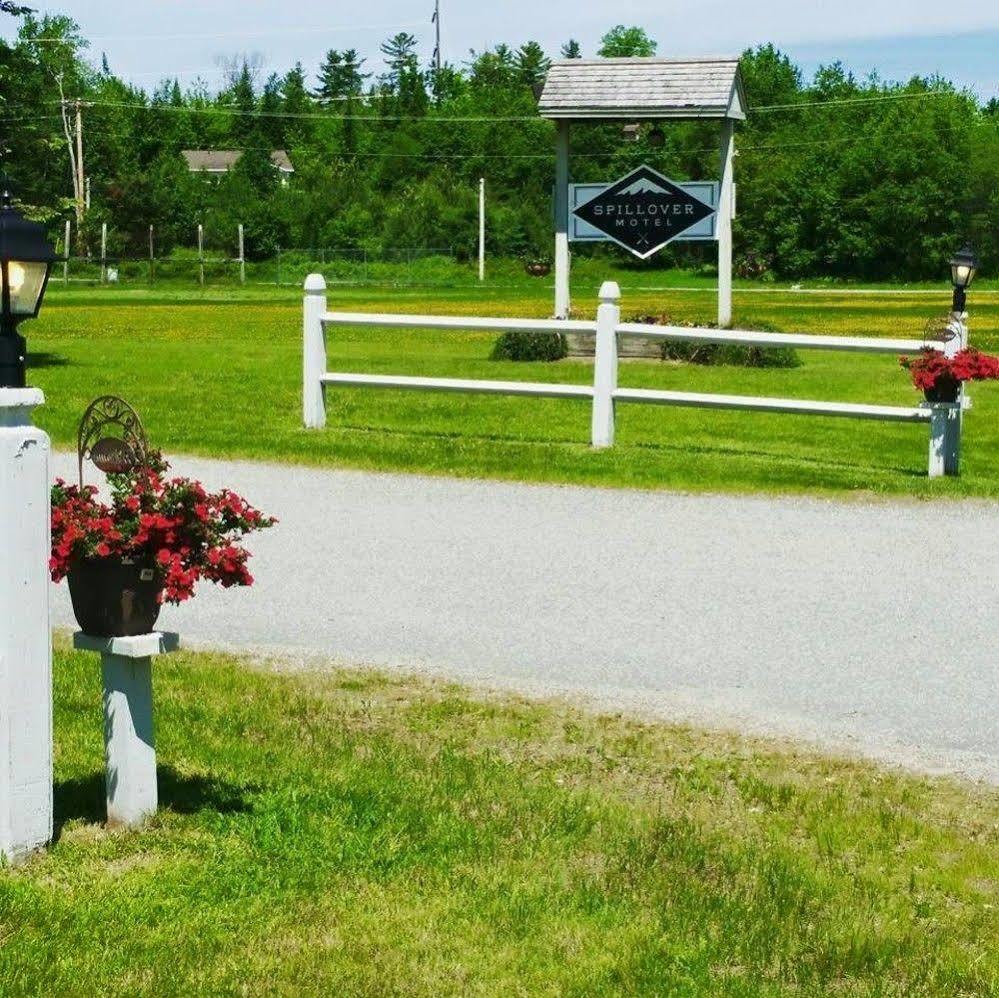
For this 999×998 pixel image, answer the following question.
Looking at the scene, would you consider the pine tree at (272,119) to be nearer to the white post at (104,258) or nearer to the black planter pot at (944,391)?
the white post at (104,258)

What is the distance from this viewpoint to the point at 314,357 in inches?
617

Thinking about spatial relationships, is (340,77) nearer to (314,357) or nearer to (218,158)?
(218,158)

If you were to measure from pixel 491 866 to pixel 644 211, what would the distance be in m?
18.1

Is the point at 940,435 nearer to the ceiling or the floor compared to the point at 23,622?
nearer to the floor

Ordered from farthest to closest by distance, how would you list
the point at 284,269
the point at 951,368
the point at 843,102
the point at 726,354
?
the point at 843,102
the point at 284,269
the point at 726,354
the point at 951,368

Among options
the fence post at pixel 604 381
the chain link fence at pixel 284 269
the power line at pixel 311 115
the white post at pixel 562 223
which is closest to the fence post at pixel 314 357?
the fence post at pixel 604 381

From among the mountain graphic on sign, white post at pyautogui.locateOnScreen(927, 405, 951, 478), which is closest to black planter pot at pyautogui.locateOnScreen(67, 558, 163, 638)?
white post at pyautogui.locateOnScreen(927, 405, 951, 478)

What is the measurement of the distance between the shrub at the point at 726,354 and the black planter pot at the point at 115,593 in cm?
1897

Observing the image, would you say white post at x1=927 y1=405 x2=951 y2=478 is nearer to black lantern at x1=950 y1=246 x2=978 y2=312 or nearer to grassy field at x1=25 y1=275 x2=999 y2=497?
grassy field at x1=25 y1=275 x2=999 y2=497

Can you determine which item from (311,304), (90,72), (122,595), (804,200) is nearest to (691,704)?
(122,595)

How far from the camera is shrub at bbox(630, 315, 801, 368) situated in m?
23.9

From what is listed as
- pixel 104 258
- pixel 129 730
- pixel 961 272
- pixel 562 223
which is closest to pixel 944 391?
pixel 961 272

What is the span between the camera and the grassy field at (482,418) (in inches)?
538

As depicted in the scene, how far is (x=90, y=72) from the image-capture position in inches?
4513
